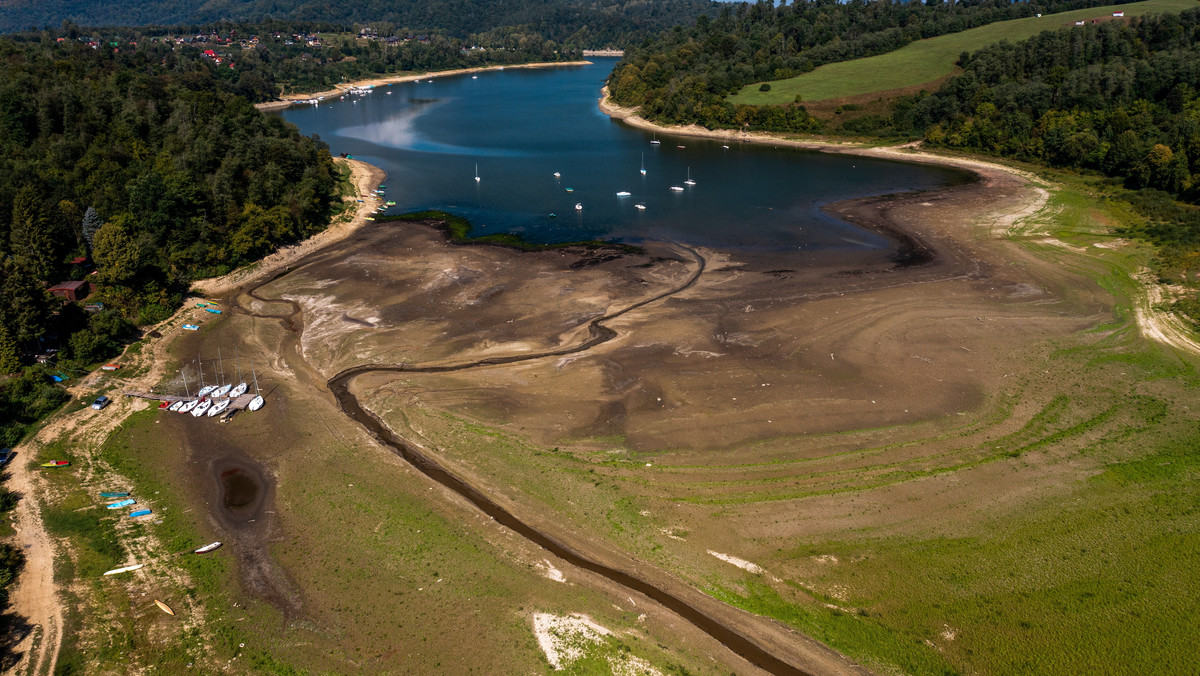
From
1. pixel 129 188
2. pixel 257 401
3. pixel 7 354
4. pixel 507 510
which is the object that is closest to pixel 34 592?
pixel 257 401

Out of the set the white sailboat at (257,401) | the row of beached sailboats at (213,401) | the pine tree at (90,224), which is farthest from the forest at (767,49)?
the row of beached sailboats at (213,401)

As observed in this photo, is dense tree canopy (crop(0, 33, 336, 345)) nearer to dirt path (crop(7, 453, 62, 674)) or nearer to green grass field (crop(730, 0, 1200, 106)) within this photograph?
dirt path (crop(7, 453, 62, 674))

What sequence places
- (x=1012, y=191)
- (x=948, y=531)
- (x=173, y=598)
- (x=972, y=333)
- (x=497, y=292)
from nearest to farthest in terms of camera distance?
1. (x=173, y=598)
2. (x=948, y=531)
3. (x=972, y=333)
4. (x=497, y=292)
5. (x=1012, y=191)

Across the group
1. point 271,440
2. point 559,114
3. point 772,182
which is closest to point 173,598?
point 271,440

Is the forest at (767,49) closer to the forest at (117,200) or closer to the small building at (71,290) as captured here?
the forest at (117,200)

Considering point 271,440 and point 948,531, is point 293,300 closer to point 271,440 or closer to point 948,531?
point 271,440

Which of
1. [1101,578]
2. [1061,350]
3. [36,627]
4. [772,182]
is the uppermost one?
[772,182]
